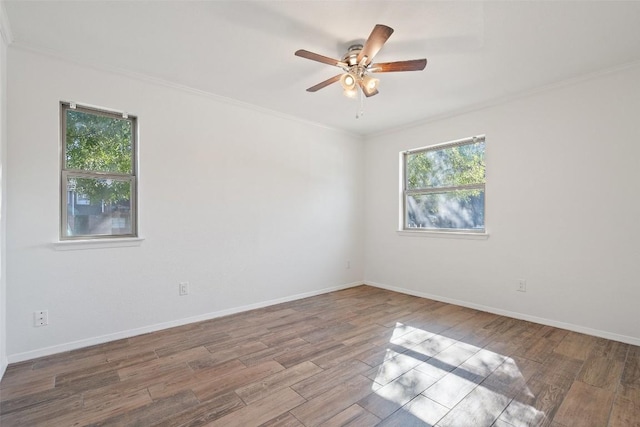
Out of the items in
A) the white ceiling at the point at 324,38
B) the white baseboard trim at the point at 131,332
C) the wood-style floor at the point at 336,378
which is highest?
the white ceiling at the point at 324,38

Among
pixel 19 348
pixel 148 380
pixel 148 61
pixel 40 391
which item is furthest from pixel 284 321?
pixel 148 61

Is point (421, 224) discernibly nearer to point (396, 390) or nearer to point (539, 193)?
point (539, 193)

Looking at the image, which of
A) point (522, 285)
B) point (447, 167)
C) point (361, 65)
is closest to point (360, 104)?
point (361, 65)

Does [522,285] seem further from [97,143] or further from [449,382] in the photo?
[97,143]

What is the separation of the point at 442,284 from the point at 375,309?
1029mm

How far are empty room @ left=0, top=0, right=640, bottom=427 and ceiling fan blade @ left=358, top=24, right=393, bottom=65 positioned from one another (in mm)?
20

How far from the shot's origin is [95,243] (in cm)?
267

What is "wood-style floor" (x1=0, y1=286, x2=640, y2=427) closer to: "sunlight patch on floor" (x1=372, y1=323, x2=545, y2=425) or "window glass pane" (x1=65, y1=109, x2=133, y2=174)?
"sunlight patch on floor" (x1=372, y1=323, x2=545, y2=425)

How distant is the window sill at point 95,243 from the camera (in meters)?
2.52

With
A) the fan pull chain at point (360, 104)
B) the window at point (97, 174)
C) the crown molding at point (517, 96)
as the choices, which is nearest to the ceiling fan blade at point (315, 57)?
the fan pull chain at point (360, 104)

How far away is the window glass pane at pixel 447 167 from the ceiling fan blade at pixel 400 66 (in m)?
1.95

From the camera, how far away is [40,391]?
6.50 feet

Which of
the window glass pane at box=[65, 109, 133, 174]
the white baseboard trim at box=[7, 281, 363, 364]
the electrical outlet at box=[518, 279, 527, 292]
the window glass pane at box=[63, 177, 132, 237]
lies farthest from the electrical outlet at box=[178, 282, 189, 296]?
the electrical outlet at box=[518, 279, 527, 292]

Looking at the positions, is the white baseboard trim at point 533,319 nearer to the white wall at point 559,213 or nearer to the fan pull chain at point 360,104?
the white wall at point 559,213
